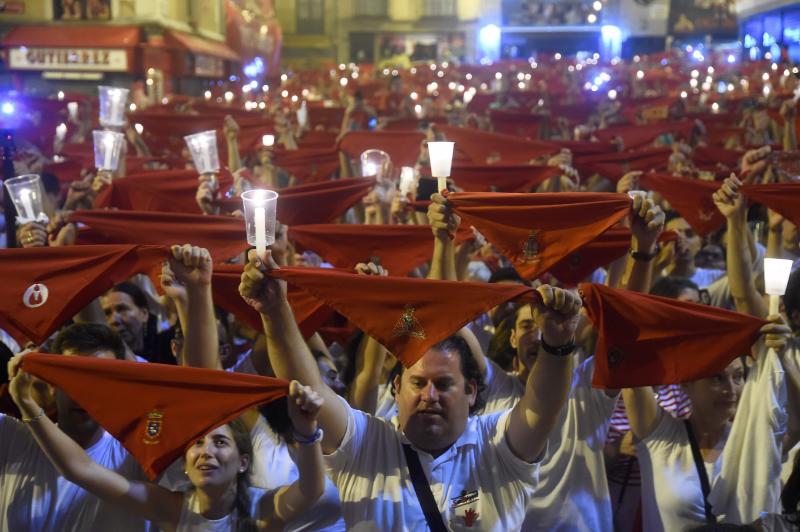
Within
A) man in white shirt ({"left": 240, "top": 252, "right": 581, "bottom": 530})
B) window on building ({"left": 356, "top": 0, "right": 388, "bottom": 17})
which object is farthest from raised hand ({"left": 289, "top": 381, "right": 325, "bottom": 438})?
window on building ({"left": 356, "top": 0, "right": 388, "bottom": 17})

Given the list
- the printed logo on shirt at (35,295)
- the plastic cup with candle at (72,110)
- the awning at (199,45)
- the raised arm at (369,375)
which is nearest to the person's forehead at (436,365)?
the raised arm at (369,375)

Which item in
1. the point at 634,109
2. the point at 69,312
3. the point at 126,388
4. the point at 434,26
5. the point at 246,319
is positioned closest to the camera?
the point at 126,388

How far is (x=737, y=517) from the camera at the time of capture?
13.6 feet

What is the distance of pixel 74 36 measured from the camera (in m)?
26.6

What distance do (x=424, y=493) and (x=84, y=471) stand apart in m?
1.13

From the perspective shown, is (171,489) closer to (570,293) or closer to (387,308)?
(387,308)

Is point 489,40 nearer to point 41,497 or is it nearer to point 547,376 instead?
point 41,497

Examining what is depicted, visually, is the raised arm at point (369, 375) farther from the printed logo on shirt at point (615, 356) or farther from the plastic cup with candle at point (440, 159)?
the printed logo on shirt at point (615, 356)

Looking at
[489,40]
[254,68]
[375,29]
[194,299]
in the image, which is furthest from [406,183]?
[489,40]

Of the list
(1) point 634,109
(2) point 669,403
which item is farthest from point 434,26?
(2) point 669,403

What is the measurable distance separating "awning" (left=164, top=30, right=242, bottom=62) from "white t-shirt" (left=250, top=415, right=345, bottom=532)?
24030 millimetres

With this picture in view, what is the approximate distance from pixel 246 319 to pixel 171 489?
130 cm

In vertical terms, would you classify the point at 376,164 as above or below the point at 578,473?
above

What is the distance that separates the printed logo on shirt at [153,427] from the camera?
363cm
